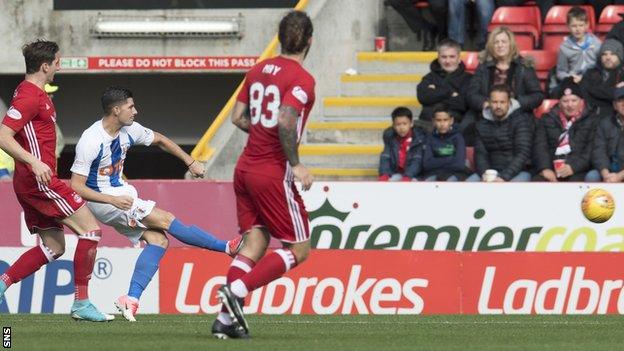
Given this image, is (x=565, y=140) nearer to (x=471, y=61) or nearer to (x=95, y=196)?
(x=471, y=61)

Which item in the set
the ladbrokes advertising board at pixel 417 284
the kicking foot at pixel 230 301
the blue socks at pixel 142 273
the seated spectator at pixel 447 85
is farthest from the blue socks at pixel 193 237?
the seated spectator at pixel 447 85

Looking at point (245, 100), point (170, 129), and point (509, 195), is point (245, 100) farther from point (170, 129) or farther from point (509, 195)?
point (170, 129)

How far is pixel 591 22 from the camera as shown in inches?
729

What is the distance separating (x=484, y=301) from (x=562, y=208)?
2098 millimetres

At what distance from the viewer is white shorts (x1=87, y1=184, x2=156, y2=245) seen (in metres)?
11.8

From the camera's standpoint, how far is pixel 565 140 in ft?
54.0

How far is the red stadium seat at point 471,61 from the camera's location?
1809 cm

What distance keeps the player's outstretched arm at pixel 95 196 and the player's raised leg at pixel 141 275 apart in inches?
17.6

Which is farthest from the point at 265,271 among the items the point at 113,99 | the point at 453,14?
the point at 453,14

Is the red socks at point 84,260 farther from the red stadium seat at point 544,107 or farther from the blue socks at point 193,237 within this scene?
the red stadium seat at point 544,107

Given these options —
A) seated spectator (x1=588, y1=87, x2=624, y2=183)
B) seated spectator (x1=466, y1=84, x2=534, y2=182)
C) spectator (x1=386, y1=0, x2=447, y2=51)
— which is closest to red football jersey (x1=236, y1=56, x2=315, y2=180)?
seated spectator (x1=466, y1=84, x2=534, y2=182)

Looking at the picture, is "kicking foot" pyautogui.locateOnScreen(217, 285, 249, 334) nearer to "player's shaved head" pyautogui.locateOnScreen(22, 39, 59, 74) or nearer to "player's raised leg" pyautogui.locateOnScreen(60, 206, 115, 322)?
"player's raised leg" pyautogui.locateOnScreen(60, 206, 115, 322)

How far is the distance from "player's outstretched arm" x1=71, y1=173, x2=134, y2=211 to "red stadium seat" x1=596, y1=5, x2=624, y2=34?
819cm

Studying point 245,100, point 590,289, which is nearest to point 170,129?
point 590,289
